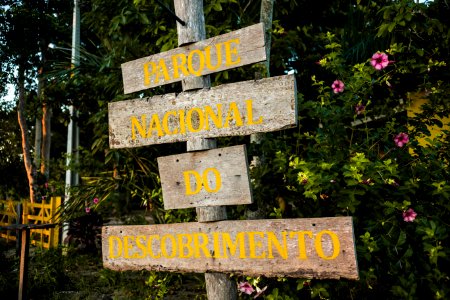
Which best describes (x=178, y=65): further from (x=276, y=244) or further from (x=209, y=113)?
(x=276, y=244)

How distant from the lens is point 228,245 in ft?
7.18

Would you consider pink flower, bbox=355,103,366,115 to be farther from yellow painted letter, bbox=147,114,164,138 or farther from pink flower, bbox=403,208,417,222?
yellow painted letter, bbox=147,114,164,138

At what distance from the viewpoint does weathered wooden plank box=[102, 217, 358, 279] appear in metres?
1.94

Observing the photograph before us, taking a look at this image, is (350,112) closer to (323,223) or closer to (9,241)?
(323,223)

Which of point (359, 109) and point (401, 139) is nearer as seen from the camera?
point (401, 139)

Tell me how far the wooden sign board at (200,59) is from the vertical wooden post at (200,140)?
0.21 ft

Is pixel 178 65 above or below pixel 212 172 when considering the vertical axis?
above

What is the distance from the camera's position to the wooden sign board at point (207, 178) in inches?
85.3

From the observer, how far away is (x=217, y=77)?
412cm

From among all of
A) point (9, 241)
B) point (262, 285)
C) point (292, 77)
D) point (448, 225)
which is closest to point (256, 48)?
point (292, 77)

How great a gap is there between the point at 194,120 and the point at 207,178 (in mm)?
322

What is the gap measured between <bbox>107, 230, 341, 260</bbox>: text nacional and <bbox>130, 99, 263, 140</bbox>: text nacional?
566 mm

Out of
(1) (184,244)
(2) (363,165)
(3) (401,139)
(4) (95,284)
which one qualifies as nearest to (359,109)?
(3) (401,139)

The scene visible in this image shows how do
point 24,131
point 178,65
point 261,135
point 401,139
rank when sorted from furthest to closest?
1. point 24,131
2. point 261,135
3. point 401,139
4. point 178,65
